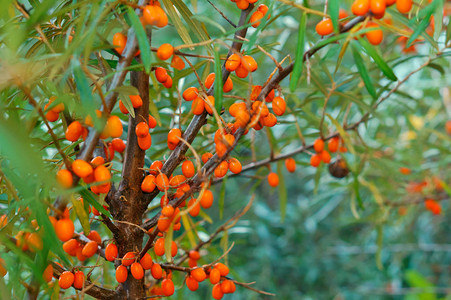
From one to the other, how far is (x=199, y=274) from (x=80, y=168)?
0.69 ft

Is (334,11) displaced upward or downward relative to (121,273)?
upward

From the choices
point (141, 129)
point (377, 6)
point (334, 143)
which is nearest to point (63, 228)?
point (141, 129)

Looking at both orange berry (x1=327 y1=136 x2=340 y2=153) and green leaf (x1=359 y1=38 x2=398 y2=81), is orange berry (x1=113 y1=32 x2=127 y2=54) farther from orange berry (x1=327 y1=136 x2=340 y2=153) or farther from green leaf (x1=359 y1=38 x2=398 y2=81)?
orange berry (x1=327 y1=136 x2=340 y2=153)

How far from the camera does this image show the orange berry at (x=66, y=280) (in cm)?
41

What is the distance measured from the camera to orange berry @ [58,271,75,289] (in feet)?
1.35

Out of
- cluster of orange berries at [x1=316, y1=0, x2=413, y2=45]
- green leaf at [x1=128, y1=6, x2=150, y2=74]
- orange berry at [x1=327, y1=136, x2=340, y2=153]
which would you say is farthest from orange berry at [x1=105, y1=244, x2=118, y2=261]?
orange berry at [x1=327, y1=136, x2=340, y2=153]

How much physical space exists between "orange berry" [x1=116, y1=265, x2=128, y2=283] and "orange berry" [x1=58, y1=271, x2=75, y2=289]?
47mm

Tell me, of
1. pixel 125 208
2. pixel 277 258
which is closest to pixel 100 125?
pixel 125 208

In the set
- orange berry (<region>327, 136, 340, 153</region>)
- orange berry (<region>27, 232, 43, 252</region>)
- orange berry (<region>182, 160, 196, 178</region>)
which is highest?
orange berry (<region>27, 232, 43, 252</region>)

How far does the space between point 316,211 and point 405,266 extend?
43cm

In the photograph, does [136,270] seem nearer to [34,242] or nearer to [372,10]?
[34,242]

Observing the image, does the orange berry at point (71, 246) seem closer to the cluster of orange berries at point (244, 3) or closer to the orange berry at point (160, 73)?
the orange berry at point (160, 73)

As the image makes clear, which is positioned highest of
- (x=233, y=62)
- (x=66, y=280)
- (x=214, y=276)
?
(x=233, y=62)

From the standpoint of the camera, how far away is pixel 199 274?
0.47m
